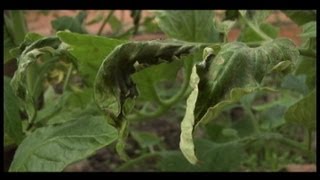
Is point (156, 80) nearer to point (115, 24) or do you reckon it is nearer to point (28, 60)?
point (28, 60)

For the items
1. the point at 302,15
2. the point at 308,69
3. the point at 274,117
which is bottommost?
the point at 274,117

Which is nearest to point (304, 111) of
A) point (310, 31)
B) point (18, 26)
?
point (310, 31)

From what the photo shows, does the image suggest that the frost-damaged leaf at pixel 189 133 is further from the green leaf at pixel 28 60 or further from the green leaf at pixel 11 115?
the green leaf at pixel 11 115

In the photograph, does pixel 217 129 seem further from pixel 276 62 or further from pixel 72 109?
pixel 276 62

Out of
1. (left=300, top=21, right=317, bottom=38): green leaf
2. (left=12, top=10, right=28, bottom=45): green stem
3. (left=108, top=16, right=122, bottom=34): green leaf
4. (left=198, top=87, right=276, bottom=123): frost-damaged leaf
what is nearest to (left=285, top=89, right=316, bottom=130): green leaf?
(left=300, top=21, right=317, bottom=38): green leaf

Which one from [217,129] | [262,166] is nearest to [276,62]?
[217,129]

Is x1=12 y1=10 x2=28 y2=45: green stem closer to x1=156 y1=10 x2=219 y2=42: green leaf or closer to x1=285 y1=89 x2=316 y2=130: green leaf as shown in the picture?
x1=156 y1=10 x2=219 y2=42: green leaf
